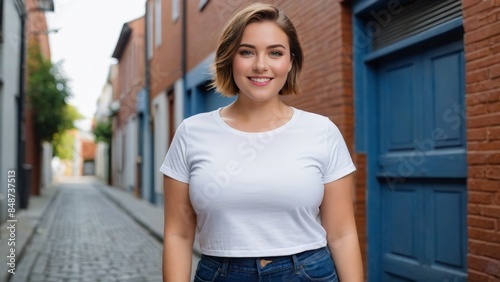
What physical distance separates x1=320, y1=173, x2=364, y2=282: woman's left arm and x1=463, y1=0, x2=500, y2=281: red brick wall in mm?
1811

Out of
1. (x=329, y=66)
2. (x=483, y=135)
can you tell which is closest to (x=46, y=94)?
(x=329, y=66)

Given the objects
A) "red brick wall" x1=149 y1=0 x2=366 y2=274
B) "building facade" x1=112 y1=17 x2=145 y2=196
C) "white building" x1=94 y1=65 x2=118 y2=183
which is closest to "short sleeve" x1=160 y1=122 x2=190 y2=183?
"red brick wall" x1=149 y1=0 x2=366 y2=274

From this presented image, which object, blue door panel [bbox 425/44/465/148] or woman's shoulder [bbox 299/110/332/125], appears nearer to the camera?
woman's shoulder [bbox 299/110/332/125]

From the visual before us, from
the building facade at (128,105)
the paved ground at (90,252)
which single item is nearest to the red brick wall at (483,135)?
the paved ground at (90,252)

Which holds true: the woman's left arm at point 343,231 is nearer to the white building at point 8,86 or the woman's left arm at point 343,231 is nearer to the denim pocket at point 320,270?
the denim pocket at point 320,270

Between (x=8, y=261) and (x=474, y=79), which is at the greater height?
(x=474, y=79)

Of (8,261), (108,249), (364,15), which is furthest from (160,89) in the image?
(364,15)

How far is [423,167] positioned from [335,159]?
273 cm

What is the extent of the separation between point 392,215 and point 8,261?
3.77 m

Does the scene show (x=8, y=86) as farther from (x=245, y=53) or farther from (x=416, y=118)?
(x=245, y=53)

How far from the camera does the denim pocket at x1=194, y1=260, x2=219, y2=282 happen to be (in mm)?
1760

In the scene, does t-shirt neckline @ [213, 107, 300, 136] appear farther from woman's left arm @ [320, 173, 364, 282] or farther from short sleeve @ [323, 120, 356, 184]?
woman's left arm @ [320, 173, 364, 282]

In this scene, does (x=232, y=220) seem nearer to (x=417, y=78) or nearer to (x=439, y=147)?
(x=439, y=147)

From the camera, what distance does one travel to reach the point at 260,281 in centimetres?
172
